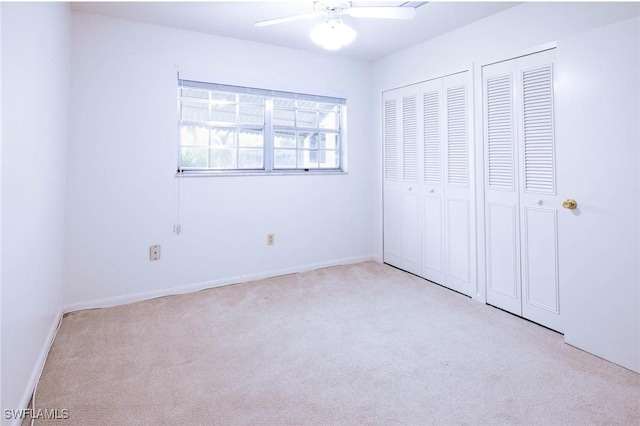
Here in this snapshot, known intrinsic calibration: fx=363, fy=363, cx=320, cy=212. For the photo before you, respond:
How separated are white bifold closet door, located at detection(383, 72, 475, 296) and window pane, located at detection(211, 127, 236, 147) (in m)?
1.68

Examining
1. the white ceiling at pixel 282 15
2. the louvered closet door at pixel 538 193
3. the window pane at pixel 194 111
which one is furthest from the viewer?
the window pane at pixel 194 111

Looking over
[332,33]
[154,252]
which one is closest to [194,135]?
[154,252]

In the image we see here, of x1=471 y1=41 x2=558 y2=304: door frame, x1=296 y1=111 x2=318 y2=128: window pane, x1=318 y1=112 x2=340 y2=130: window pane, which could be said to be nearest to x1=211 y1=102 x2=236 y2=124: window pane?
x1=296 y1=111 x2=318 y2=128: window pane

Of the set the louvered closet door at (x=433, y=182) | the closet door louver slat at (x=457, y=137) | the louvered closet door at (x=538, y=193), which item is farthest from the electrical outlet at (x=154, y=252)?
the louvered closet door at (x=538, y=193)

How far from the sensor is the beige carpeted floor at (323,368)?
164cm

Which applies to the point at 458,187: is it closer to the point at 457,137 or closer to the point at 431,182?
the point at 431,182

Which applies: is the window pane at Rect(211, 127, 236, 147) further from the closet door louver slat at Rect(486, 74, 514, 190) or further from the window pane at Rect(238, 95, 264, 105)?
the closet door louver slat at Rect(486, 74, 514, 190)

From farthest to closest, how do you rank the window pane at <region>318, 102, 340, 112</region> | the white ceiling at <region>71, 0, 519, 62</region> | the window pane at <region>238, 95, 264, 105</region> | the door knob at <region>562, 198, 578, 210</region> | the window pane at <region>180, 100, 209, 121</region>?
the window pane at <region>318, 102, 340, 112</region> < the window pane at <region>238, 95, 264, 105</region> < the window pane at <region>180, 100, 209, 121</region> < the white ceiling at <region>71, 0, 519, 62</region> < the door knob at <region>562, 198, 578, 210</region>

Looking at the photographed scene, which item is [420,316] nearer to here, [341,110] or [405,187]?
[405,187]

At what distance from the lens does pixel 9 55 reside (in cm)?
141

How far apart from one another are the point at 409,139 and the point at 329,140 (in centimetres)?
90

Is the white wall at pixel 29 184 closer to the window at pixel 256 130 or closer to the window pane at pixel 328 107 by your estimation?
the window at pixel 256 130

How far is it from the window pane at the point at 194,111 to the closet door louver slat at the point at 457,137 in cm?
222

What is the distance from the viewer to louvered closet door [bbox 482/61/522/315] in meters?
2.74
